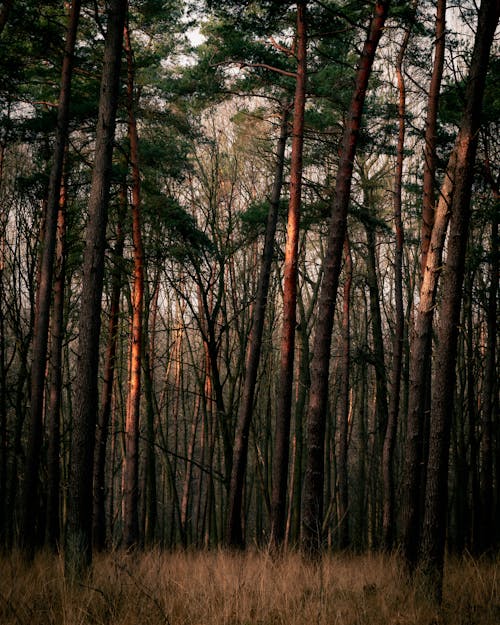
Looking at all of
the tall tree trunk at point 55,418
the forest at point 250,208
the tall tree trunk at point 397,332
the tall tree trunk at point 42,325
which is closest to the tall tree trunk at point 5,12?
the forest at point 250,208

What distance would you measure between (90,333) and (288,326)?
175 inches

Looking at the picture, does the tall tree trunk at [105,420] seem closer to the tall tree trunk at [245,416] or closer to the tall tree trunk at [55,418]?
the tall tree trunk at [55,418]

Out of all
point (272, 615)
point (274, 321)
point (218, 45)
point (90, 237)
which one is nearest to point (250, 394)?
point (90, 237)

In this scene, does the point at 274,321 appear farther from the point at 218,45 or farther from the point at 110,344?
the point at 218,45

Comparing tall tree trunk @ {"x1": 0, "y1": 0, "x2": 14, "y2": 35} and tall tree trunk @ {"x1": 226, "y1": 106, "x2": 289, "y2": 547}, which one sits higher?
tall tree trunk @ {"x1": 0, "y1": 0, "x2": 14, "y2": 35}

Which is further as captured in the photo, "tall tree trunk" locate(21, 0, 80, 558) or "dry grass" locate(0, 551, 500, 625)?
"tall tree trunk" locate(21, 0, 80, 558)

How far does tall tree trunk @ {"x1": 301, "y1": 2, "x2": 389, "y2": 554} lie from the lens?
7.63 meters

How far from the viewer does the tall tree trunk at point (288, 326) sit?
949 centimetres

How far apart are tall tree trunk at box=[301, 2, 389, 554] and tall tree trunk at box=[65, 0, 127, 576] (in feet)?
9.75

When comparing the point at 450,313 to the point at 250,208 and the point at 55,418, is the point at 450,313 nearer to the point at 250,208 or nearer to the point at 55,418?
the point at 55,418

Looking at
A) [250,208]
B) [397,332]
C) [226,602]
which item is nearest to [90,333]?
[226,602]

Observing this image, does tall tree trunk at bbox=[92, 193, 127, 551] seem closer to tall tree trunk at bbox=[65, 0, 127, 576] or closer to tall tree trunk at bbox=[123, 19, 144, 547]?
tall tree trunk at bbox=[123, 19, 144, 547]

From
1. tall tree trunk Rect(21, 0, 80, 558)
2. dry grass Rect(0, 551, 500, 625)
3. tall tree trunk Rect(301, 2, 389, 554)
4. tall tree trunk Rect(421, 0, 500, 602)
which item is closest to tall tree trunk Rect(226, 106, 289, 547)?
tall tree trunk Rect(301, 2, 389, 554)

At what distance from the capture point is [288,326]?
9.77 metres
